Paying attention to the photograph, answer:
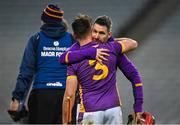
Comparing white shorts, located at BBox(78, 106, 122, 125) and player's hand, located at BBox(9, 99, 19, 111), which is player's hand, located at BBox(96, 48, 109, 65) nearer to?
white shorts, located at BBox(78, 106, 122, 125)

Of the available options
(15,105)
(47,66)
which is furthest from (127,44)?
(15,105)

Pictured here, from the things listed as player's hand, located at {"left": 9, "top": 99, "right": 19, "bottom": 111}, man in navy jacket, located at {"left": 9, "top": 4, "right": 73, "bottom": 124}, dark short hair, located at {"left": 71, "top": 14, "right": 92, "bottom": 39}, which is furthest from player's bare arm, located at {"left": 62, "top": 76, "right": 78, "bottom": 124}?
player's hand, located at {"left": 9, "top": 99, "right": 19, "bottom": 111}

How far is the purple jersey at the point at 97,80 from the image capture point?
4.96 metres

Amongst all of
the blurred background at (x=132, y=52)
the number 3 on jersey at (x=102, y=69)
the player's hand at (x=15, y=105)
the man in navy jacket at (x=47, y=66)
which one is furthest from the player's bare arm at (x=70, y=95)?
the blurred background at (x=132, y=52)

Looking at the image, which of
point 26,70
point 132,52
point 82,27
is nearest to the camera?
point 82,27

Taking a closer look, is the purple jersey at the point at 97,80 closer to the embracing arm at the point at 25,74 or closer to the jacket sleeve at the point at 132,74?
the jacket sleeve at the point at 132,74

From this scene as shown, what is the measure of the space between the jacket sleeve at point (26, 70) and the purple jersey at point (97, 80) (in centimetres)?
69

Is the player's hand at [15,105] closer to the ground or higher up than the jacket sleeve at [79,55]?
closer to the ground

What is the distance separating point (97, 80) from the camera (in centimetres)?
496

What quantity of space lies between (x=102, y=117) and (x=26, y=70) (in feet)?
3.11

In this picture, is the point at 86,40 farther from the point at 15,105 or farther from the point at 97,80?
the point at 15,105

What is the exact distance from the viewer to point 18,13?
33.8 feet

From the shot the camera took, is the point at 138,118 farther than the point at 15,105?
No

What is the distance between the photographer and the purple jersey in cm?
496
